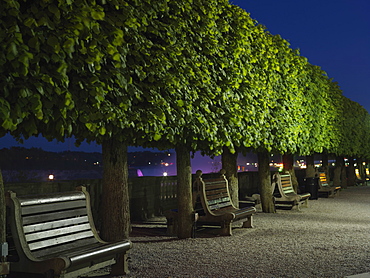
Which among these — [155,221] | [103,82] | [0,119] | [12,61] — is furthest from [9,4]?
[155,221]

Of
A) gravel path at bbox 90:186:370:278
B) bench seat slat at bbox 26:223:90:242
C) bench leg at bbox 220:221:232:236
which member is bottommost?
gravel path at bbox 90:186:370:278

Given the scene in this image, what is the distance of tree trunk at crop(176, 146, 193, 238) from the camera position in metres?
9.68

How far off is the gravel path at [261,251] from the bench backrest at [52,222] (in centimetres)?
95

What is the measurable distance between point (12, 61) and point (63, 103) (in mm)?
917

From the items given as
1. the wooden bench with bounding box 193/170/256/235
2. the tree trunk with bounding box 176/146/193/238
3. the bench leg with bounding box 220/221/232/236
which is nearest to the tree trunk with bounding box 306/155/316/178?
the wooden bench with bounding box 193/170/256/235

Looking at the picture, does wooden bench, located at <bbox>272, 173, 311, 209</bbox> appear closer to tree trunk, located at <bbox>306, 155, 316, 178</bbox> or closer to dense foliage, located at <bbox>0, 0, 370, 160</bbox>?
dense foliage, located at <bbox>0, 0, 370, 160</bbox>

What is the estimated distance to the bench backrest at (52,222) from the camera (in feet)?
17.0

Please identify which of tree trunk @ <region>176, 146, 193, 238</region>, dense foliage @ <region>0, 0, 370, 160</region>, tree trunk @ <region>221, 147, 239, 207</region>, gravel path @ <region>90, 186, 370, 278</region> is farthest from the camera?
tree trunk @ <region>221, 147, 239, 207</region>

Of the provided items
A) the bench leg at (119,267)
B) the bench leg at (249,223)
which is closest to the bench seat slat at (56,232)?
the bench leg at (119,267)

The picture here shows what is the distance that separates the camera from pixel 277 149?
14.2 m

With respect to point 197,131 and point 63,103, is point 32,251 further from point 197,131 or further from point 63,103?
point 197,131

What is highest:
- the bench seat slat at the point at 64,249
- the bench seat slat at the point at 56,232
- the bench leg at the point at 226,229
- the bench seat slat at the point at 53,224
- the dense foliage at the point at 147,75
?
the dense foliage at the point at 147,75

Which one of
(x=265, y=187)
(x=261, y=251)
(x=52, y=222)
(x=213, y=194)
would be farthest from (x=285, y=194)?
(x=52, y=222)

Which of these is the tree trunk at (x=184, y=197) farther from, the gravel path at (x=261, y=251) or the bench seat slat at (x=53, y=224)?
the bench seat slat at (x=53, y=224)
